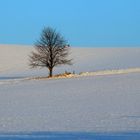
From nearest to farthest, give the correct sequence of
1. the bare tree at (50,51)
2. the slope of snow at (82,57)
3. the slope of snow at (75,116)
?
the slope of snow at (75,116), the bare tree at (50,51), the slope of snow at (82,57)

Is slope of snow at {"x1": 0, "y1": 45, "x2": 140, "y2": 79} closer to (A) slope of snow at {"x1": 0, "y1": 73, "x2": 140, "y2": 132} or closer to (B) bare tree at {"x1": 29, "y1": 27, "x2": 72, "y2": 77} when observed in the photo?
(B) bare tree at {"x1": 29, "y1": 27, "x2": 72, "y2": 77}

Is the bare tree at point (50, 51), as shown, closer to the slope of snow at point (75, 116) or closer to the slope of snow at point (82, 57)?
the slope of snow at point (82, 57)

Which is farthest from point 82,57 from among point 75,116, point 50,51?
point 75,116

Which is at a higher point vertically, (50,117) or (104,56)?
(104,56)

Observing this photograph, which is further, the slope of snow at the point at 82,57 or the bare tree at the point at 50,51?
the slope of snow at the point at 82,57

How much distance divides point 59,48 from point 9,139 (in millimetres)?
43900

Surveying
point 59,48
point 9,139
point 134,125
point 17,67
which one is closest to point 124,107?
point 134,125

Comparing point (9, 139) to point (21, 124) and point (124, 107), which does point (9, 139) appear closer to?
point (21, 124)

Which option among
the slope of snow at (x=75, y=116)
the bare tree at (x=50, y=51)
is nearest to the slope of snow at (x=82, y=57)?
the bare tree at (x=50, y=51)

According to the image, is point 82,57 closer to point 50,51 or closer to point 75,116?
point 50,51

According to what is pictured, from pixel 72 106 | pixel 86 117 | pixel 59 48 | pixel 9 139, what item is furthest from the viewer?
pixel 59 48

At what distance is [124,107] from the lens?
19.9 meters

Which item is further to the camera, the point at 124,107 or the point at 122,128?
the point at 124,107

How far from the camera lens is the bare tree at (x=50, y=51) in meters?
55.1
